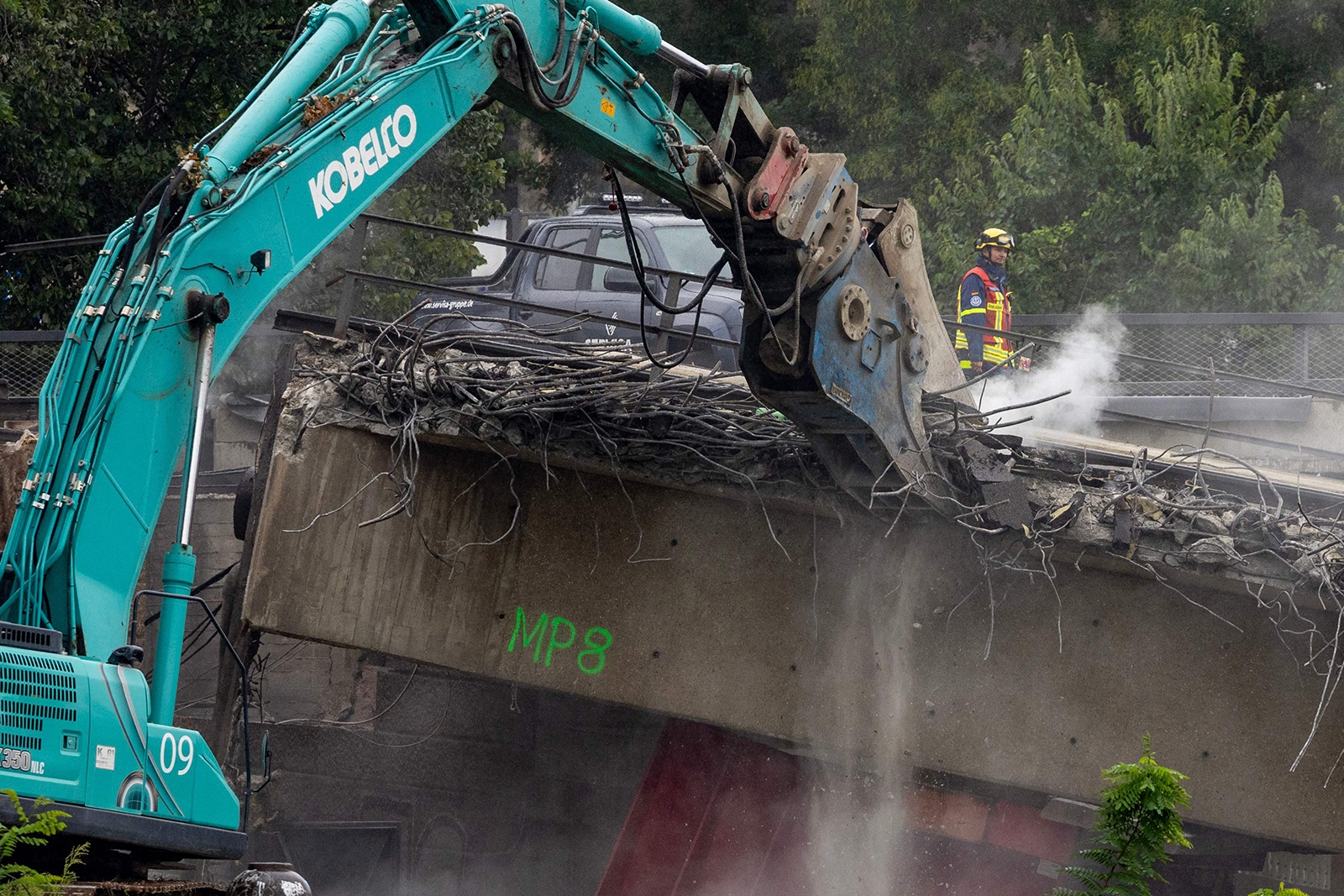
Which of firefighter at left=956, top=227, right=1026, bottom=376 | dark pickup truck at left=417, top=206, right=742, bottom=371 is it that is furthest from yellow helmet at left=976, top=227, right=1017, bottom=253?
dark pickup truck at left=417, top=206, right=742, bottom=371

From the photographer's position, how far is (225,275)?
200 inches

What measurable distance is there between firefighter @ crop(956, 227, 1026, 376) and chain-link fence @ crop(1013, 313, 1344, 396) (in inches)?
66.9

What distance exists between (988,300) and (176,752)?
810 cm

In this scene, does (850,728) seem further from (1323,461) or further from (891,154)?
(891,154)

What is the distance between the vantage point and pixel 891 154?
73.9ft

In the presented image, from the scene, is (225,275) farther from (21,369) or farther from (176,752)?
(21,369)

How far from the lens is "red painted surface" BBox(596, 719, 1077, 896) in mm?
9266

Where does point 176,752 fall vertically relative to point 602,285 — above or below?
below

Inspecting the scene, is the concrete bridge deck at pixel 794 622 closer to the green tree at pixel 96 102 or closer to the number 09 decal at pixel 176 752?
the number 09 decal at pixel 176 752

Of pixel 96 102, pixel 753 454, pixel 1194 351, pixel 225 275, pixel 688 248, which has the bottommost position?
pixel 225 275

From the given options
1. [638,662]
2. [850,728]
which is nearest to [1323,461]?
[850,728]

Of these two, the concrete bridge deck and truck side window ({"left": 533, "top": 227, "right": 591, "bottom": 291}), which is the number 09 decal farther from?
truck side window ({"left": 533, "top": 227, "right": 591, "bottom": 291})

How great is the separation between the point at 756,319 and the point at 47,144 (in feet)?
32.2

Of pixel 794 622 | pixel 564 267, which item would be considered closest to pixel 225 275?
pixel 794 622
